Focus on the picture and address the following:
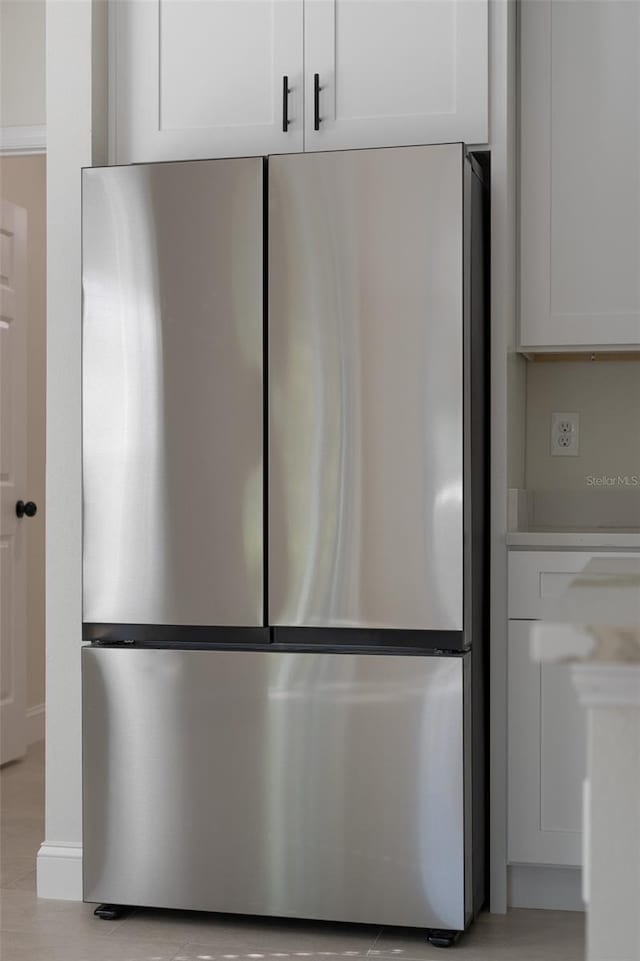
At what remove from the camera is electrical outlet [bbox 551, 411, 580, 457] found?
3.30m

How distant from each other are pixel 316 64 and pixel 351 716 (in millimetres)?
1548

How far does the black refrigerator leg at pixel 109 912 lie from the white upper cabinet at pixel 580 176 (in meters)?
1.66

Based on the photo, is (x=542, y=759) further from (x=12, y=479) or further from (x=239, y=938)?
(x=12, y=479)

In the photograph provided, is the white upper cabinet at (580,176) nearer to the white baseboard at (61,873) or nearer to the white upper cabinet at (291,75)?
the white upper cabinet at (291,75)

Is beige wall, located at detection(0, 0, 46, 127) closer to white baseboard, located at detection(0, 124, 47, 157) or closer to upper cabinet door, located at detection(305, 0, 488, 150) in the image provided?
white baseboard, located at detection(0, 124, 47, 157)

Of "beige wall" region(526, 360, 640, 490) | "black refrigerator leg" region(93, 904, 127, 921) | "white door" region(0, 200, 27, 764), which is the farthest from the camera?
"white door" region(0, 200, 27, 764)

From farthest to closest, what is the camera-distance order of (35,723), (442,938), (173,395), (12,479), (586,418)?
1. (35,723)
2. (12,479)
3. (586,418)
4. (173,395)
5. (442,938)

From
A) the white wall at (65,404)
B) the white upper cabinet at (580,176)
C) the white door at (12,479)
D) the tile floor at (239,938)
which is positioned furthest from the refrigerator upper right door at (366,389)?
the white door at (12,479)

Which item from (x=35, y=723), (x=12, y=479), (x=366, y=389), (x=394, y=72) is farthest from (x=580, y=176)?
(x=35, y=723)

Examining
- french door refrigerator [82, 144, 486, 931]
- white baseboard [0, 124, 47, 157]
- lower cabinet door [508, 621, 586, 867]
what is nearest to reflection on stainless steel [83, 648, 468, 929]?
french door refrigerator [82, 144, 486, 931]

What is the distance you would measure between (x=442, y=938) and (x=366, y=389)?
121 centimetres

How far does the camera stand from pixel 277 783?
2705mm

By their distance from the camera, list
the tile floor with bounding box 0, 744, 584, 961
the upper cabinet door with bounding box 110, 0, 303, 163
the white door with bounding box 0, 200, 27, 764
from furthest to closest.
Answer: the white door with bounding box 0, 200, 27, 764 < the upper cabinet door with bounding box 110, 0, 303, 163 < the tile floor with bounding box 0, 744, 584, 961

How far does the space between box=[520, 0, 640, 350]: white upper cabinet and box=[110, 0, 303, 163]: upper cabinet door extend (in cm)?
59
